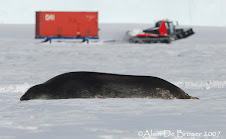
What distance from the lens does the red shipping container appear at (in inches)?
1373

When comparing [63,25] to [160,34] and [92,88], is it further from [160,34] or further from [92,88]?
[92,88]

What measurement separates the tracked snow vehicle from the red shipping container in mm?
4803

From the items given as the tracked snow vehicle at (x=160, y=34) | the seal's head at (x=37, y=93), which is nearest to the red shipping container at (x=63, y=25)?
the tracked snow vehicle at (x=160, y=34)

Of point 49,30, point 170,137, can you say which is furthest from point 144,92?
point 49,30

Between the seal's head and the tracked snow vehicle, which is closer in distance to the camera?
the seal's head

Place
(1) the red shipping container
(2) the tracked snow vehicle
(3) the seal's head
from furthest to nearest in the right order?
(1) the red shipping container → (2) the tracked snow vehicle → (3) the seal's head

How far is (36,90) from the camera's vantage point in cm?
668

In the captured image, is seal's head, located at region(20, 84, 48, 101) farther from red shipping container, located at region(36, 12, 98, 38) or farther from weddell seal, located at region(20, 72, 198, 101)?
red shipping container, located at region(36, 12, 98, 38)

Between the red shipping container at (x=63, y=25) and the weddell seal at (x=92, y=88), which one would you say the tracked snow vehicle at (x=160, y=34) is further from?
the weddell seal at (x=92, y=88)

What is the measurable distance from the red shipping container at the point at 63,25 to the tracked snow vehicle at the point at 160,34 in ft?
15.8

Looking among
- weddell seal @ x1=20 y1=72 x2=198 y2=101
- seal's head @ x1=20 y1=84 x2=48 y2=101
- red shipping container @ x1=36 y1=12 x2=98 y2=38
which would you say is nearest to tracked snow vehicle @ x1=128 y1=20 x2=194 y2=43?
red shipping container @ x1=36 y1=12 x2=98 y2=38

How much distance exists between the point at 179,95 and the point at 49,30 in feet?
95.3

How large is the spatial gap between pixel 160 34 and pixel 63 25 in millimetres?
8726

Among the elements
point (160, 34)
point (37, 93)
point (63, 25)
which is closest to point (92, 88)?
point (37, 93)
